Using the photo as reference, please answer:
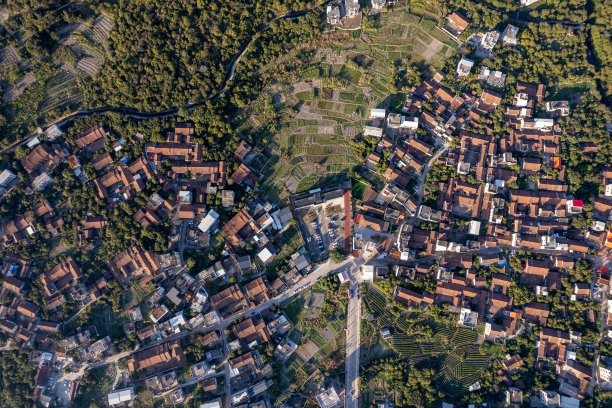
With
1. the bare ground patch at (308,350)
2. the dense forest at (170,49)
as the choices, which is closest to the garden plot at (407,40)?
the dense forest at (170,49)

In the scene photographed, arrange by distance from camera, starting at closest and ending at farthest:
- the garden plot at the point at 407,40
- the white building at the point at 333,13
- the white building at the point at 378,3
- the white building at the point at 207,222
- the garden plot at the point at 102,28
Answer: the white building at the point at 207,222 < the garden plot at the point at 102,28 < the white building at the point at 333,13 < the white building at the point at 378,3 < the garden plot at the point at 407,40

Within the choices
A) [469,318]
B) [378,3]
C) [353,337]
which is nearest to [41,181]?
[353,337]

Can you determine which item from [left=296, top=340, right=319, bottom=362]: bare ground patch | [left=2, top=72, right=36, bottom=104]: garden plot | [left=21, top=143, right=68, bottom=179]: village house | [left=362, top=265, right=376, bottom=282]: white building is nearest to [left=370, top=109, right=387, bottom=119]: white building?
[left=362, top=265, right=376, bottom=282]: white building

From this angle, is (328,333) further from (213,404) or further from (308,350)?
(213,404)

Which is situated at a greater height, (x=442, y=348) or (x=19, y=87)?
(x=19, y=87)

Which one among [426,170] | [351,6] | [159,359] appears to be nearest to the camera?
[159,359]

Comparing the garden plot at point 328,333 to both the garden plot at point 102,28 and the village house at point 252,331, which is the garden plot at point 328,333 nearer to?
the village house at point 252,331

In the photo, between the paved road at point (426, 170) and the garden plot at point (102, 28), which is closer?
the garden plot at point (102, 28)

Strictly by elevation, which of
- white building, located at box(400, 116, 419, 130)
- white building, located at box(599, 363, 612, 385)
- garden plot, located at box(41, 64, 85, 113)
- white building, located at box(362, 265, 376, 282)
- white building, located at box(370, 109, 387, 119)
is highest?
garden plot, located at box(41, 64, 85, 113)

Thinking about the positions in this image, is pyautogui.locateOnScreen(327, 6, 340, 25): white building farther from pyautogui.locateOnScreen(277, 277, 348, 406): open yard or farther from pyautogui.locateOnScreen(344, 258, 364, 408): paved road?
pyautogui.locateOnScreen(277, 277, 348, 406): open yard
